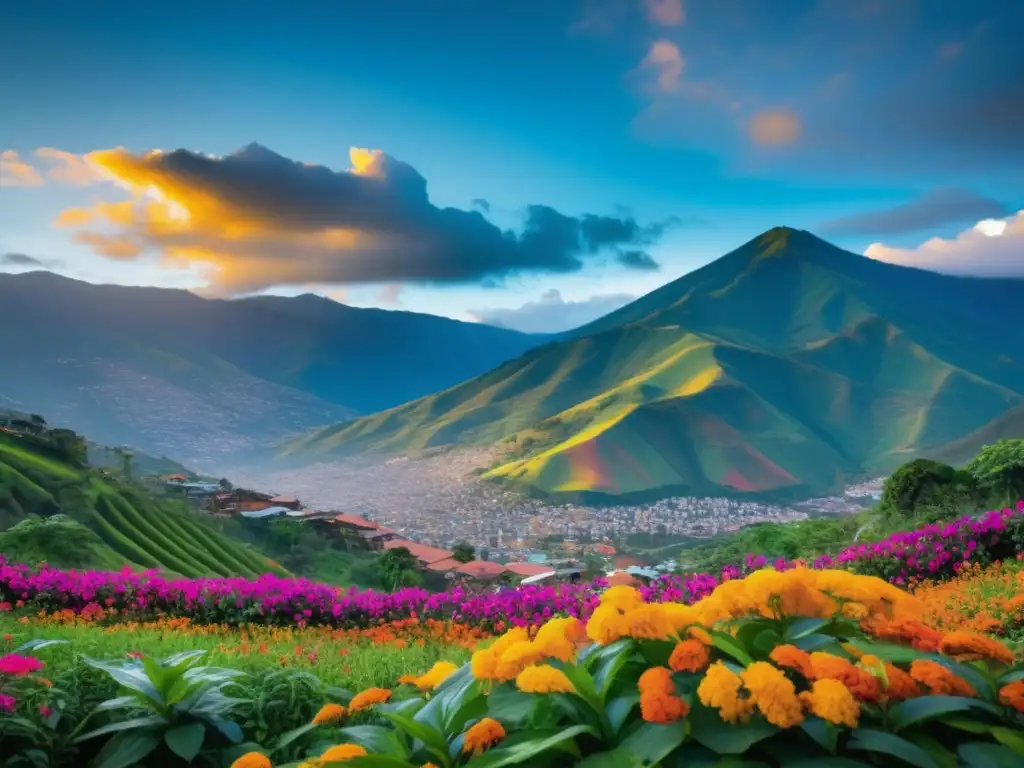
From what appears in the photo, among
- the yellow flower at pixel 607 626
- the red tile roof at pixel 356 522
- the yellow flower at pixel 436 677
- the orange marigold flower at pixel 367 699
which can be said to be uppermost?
the yellow flower at pixel 607 626

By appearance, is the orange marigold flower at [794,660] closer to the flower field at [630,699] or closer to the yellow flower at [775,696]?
the flower field at [630,699]

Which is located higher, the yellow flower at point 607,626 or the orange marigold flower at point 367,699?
the yellow flower at point 607,626

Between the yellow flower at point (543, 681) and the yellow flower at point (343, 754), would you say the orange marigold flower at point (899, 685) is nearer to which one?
the yellow flower at point (543, 681)

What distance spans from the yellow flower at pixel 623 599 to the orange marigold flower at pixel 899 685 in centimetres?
76

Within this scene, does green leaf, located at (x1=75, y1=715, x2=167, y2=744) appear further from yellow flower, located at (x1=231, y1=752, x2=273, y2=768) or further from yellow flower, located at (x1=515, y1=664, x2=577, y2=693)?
yellow flower, located at (x1=515, y1=664, x2=577, y2=693)

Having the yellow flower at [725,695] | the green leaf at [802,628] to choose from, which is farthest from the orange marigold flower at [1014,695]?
the yellow flower at [725,695]

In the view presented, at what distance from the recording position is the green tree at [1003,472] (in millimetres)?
14203

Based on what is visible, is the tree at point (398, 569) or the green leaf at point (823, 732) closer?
the green leaf at point (823, 732)

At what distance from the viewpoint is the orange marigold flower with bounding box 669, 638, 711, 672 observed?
2.32 metres

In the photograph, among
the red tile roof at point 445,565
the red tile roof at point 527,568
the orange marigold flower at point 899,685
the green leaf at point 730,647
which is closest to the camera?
the orange marigold flower at point 899,685

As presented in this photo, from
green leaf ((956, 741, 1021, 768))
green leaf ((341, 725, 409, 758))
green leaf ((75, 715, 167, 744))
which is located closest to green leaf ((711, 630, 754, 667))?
green leaf ((956, 741, 1021, 768))

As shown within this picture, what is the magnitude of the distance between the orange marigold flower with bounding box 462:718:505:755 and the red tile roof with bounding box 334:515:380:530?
55.0ft

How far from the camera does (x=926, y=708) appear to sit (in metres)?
2.23

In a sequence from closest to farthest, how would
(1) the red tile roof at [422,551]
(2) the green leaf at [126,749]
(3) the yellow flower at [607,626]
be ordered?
(3) the yellow flower at [607,626] < (2) the green leaf at [126,749] < (1) the red tile roof at [422,551]
